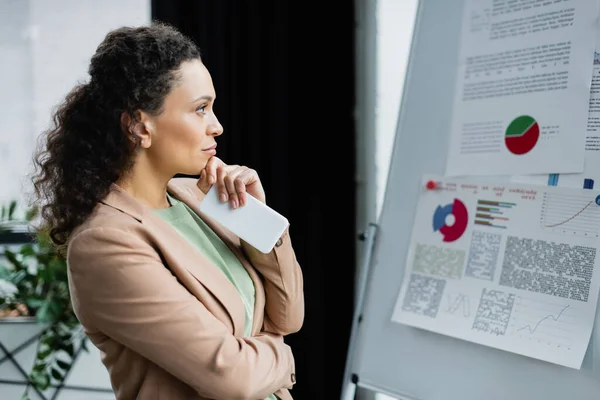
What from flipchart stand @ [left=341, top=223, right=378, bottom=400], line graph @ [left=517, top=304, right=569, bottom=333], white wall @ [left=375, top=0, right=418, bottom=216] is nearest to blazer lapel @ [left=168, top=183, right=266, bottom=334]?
flipchart stand @ [left=341, top=223, right=378, bottom=400]

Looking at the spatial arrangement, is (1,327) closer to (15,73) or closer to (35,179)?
(15,73)

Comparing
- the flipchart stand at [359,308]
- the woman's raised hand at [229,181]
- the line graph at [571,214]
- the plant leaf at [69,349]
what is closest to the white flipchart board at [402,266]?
the flipchart stand at [359,308]

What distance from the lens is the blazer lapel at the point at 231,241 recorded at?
4.48ft

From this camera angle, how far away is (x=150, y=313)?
1128 millimetres

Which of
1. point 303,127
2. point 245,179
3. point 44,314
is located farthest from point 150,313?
point 303,127

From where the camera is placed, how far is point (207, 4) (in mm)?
2350

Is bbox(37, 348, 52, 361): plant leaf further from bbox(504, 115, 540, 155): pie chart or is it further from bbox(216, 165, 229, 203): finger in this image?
bbox(504, 115, 540, 155): pie chart

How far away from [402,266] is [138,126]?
84 cm

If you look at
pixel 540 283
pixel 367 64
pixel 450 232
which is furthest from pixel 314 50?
pixel 540 283

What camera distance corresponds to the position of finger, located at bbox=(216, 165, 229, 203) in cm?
133

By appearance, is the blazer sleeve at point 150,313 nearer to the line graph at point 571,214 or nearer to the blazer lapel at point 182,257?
the blazer lapel at point 182,257

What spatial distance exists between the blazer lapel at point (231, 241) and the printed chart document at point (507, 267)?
486 millimetres

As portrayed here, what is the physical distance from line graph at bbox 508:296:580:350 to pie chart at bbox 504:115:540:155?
341 mm

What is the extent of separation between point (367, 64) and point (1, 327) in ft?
5.43
